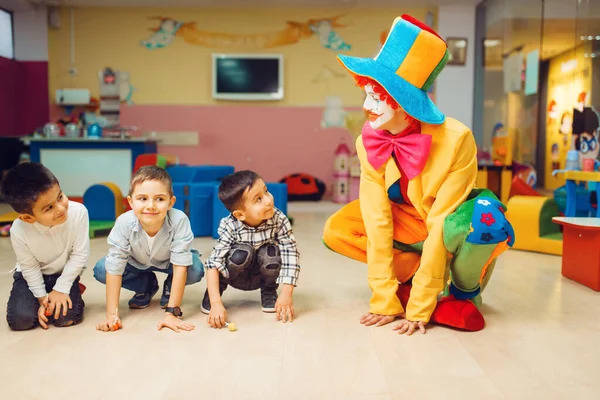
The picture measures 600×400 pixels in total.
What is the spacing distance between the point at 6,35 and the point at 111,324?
7021 millimetres

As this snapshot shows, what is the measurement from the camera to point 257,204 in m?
2.10

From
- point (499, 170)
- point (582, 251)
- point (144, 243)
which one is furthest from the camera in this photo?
point (499, 170)

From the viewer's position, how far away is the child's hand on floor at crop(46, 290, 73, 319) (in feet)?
6.60

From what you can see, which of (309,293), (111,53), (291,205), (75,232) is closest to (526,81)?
(291,205)

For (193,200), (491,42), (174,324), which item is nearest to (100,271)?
(174,324)

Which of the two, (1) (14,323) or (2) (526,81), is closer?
(1) (14,323)

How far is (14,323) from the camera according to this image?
1979mm

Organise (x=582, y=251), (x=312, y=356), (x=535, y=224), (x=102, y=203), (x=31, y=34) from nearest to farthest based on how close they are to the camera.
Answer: (x=312, y=356), (x=582, y=251), (x=535, y=224), (x=102, y=203), (x=31, y=34)

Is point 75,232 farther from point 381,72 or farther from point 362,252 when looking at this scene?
point 381,72

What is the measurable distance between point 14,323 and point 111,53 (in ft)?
21.3

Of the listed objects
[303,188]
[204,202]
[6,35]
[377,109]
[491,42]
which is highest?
[6,35]

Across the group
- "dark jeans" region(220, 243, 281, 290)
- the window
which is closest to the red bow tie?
"dark jeans" region(220, 243, 281, 290)

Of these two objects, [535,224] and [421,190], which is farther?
[535,224]

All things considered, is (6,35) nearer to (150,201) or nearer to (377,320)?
(150,201)
